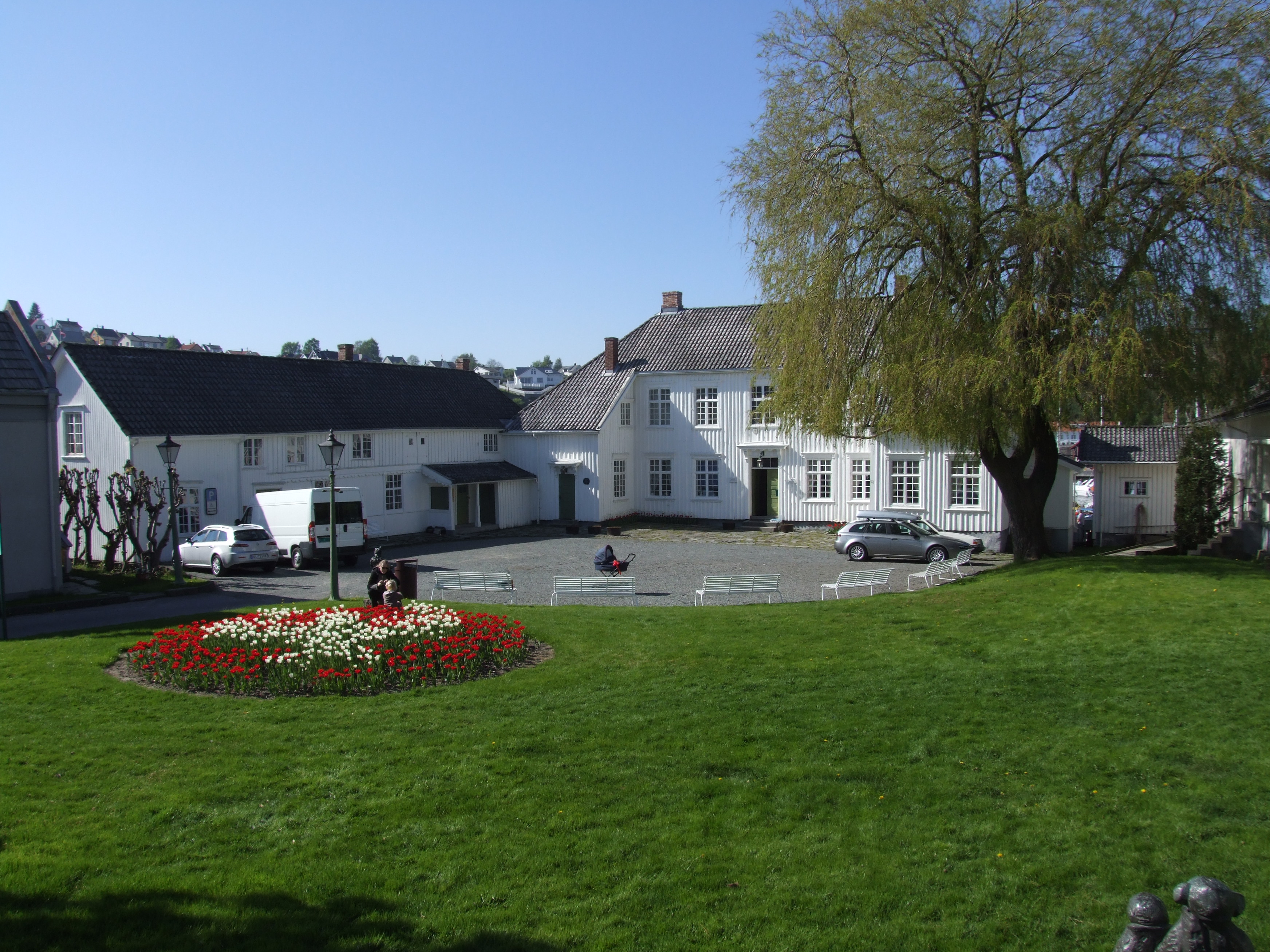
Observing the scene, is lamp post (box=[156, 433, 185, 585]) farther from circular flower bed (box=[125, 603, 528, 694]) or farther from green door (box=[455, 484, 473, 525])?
green door (box=[455, 484, 473, 525])

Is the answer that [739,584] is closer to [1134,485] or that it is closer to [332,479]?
[332,479]

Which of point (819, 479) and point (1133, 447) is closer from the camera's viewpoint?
point (1133, 447)


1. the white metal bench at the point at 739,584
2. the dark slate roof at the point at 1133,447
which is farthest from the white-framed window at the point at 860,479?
the white metal bench at the point at 739,584

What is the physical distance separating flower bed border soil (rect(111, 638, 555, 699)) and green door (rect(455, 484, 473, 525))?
2632 centimetres

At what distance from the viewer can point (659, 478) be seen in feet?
139

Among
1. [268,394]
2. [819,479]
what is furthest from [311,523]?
[819,479]

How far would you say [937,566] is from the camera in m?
23.6

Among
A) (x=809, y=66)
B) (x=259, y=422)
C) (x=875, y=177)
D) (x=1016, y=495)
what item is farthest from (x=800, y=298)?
(x=259, y=422)

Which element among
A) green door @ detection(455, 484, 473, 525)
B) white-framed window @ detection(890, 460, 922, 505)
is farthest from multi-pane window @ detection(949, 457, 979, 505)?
green door @ detection(455, 484, 473, 525)

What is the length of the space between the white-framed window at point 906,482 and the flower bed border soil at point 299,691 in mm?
23868

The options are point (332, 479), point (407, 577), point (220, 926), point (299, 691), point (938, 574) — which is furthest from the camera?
point (938, 574)

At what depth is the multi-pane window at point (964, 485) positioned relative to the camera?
33.6 metres

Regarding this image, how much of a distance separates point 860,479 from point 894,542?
8.02 meters

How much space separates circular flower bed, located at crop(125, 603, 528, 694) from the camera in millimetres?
11695
